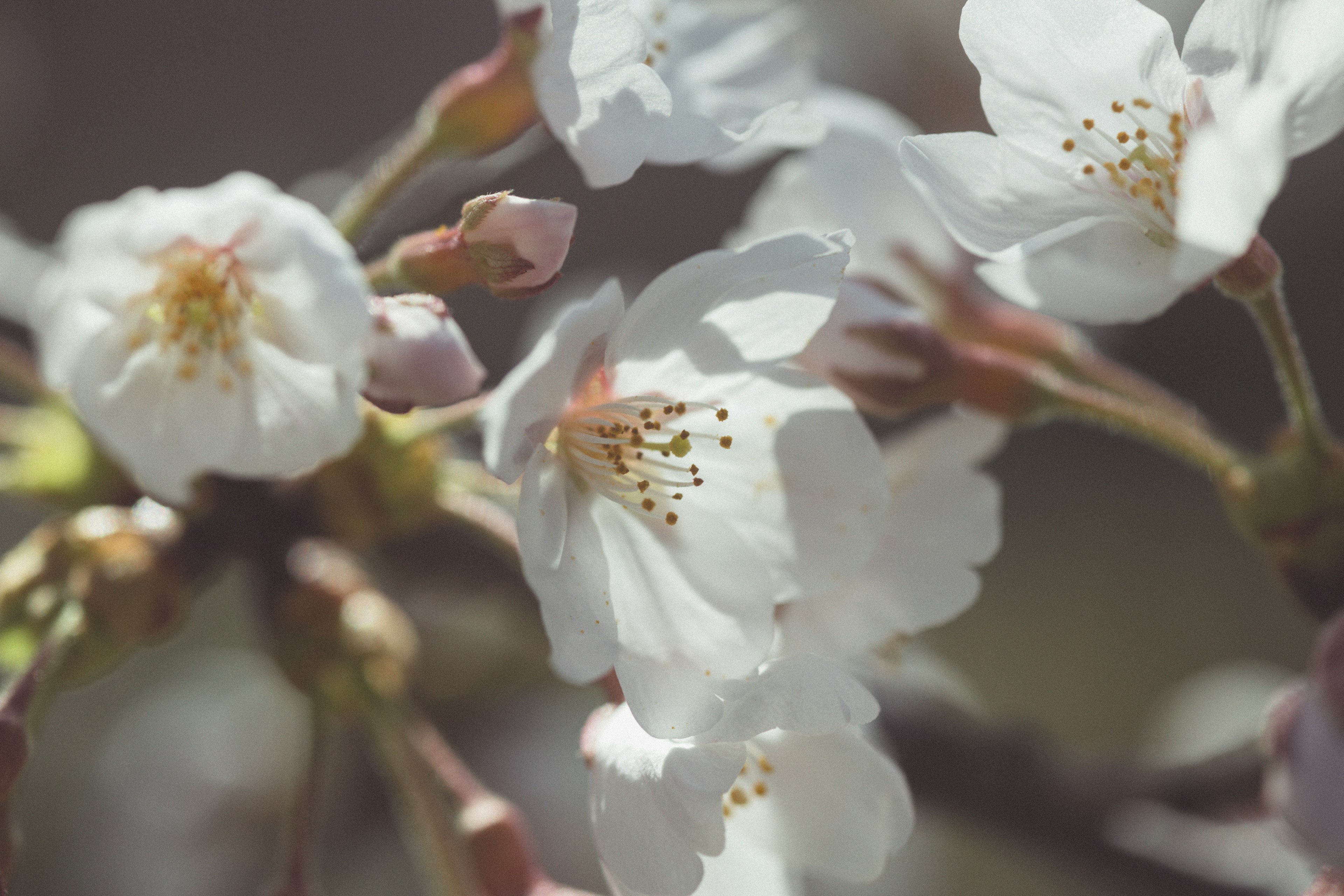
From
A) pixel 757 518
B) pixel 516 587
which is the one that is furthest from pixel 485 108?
pixel 516 587

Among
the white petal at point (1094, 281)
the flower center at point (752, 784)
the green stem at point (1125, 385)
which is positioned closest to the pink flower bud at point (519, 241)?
the white petal at point (1094, 281)

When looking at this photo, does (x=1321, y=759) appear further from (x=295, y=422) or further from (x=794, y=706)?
(x=295, y=422)

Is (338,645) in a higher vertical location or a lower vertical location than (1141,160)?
lower

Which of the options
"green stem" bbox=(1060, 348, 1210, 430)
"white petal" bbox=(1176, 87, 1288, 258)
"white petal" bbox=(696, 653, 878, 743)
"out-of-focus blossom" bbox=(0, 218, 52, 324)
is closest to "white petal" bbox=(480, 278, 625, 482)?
"white petal" bbox=(696, 653, 878, 743)

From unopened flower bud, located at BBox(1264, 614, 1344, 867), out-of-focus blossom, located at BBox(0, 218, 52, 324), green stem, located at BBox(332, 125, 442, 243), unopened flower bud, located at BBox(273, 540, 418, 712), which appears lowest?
unopened flower bud, located at BBox(1264, 614, 1344, 867)

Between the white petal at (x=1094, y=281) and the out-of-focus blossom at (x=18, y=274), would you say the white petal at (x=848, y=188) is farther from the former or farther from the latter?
the out-of-focus blossom at (x=18, y=274)

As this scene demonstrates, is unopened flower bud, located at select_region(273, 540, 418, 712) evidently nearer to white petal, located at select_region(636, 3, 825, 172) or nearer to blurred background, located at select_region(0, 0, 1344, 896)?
blurred background, located at select_region(0, 0, 1344, 896)
